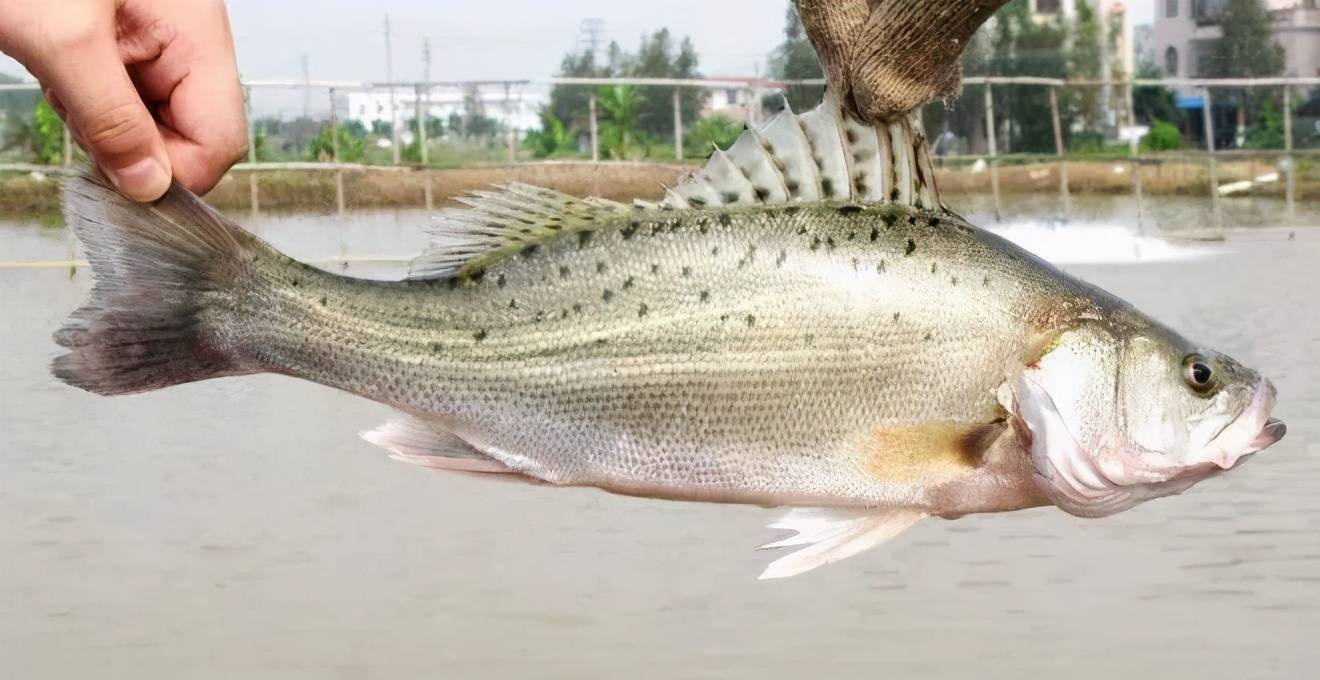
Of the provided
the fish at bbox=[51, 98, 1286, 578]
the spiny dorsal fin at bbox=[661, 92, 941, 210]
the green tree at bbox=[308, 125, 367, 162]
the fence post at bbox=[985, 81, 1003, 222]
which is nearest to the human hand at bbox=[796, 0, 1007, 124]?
the spiny dorsal fin at bbox=[661, 92, 941, 210]

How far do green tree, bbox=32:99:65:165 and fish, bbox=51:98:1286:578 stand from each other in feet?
23.1

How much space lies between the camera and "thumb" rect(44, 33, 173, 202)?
145cm

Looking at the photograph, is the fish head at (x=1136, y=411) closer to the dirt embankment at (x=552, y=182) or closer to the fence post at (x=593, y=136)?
the dirt embankment at (x=552, y=182)

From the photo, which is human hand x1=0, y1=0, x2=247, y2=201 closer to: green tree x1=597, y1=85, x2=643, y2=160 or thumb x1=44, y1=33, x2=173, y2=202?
thumb x1=44, y1=33, x2=173, y2=202

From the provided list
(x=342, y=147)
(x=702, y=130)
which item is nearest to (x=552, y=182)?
(x=702, y=130)

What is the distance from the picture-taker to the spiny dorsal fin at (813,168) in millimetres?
1591

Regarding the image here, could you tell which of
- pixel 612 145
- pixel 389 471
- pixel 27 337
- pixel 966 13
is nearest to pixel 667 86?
pixel 612 145

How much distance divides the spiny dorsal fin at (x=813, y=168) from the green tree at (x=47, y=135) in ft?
23.6

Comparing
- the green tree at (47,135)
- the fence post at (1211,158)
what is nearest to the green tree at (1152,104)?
the fence post at (1211,158)

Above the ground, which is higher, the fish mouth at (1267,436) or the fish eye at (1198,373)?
the fish eye at (1198,373)

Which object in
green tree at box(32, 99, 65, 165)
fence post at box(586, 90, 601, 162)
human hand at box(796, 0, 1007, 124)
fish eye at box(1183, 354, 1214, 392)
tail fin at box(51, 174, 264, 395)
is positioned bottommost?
fish eye at box(1183, 354, 1214, 392)

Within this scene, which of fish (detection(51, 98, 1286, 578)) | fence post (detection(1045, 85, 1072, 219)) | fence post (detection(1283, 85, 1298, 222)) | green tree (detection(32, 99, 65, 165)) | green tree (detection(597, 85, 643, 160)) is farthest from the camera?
fence post (detection(1283, 85, 1298, 222))

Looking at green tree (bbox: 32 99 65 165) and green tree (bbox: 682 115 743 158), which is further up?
green tree (bbox: 32 99 65 165)

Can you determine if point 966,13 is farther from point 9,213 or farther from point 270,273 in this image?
point 9,213
